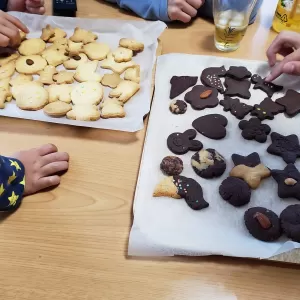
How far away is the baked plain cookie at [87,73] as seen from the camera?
2.96ft

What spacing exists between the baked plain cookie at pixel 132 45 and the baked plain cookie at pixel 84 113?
222 millimetres

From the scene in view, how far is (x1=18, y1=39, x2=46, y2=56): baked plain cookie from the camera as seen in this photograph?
38.4 inches

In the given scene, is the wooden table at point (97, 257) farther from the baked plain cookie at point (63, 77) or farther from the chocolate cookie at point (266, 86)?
the chocolate cookie at point (266, 86)

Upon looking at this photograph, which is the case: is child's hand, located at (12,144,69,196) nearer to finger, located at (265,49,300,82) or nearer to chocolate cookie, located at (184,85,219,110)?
chocolate cookie, located at (184,85,219,110)

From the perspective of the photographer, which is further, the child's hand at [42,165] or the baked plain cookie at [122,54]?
the baked plain cookie at [122,54]

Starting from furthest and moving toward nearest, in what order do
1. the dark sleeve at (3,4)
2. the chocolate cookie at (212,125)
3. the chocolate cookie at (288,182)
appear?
1. the dark sleeve at (3,4)
2. the chocolate cookie at (212,125)
3. the chocolate cookie at (288,182)

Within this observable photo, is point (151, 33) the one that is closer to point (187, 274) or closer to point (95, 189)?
point (95, 189)

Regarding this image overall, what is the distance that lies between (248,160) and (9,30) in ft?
2.03

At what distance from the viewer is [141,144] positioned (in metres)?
0.78

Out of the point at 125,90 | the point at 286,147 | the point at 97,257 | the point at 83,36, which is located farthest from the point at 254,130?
the point at 83,36

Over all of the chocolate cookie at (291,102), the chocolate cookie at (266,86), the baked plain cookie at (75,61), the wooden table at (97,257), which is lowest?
the wooden table at (97,257)

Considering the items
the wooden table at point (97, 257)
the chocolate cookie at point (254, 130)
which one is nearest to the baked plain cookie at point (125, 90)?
the wooden table at point (97, 257)

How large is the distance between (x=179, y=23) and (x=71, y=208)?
25.0 inches

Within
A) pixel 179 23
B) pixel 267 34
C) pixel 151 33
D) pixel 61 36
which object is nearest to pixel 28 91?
pixel 61 36
